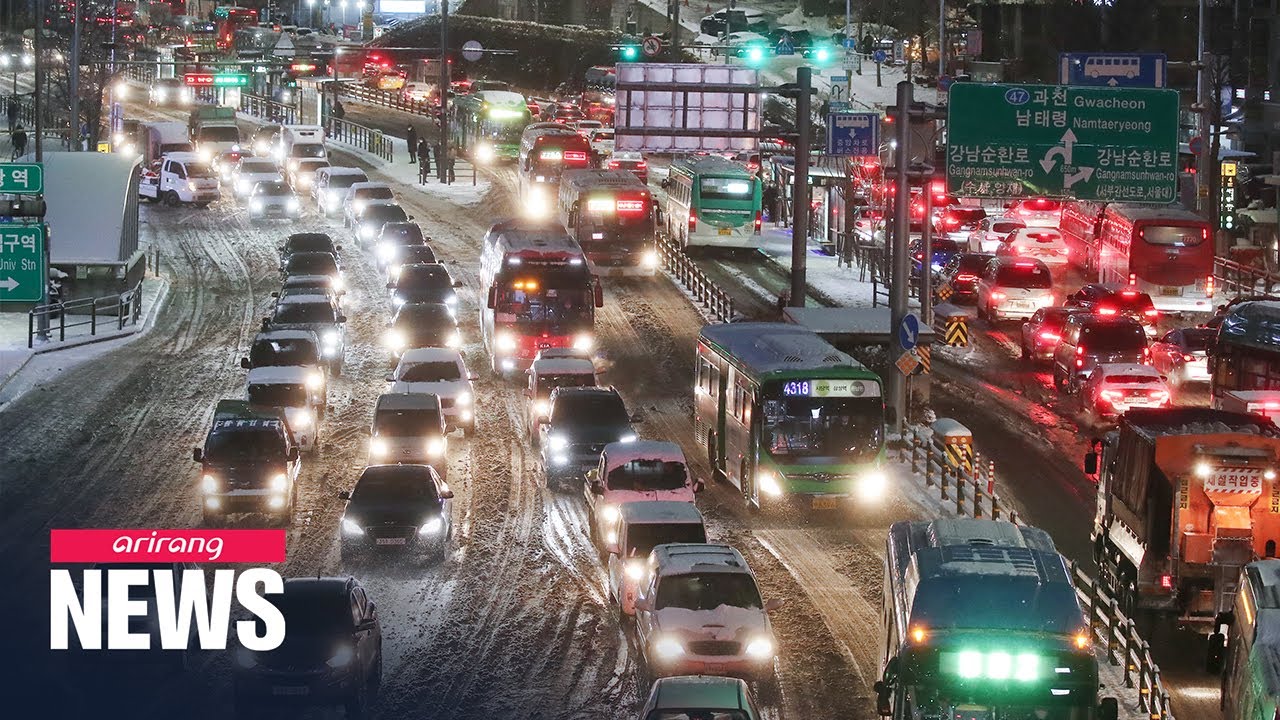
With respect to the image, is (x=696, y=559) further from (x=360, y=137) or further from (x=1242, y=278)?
(x=360, y=137)

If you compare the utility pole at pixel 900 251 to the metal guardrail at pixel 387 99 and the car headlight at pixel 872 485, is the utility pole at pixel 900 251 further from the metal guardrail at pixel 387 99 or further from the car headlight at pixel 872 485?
the metal guardrail at pixel 387 99

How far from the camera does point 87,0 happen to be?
73.8 meters

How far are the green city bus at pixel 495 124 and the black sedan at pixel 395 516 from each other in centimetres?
5430

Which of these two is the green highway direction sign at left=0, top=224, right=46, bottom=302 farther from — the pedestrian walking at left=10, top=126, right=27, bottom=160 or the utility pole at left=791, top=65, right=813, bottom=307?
the pedestrian walking at left=10, top=126, right=27, bottom=160

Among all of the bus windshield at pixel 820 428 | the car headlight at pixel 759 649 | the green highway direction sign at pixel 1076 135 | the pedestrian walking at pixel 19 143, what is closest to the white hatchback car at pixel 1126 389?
the green highway direction sign at pixel 1076 135

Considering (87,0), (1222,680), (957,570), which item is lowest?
(1222,680)

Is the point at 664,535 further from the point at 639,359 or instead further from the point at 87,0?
the point at 87,0

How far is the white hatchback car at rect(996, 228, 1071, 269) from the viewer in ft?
192

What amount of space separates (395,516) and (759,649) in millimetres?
7775

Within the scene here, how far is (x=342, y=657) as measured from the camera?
2033 cm

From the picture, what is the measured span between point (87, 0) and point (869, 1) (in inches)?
2207

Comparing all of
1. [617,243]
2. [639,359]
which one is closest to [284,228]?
[617,243]

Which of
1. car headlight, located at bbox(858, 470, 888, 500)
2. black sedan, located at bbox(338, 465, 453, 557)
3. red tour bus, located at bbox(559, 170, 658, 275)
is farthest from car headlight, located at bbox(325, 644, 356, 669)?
red tour bus, located at bbox(559, 170, 658, 275)

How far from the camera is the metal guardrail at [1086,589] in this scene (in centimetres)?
2128
